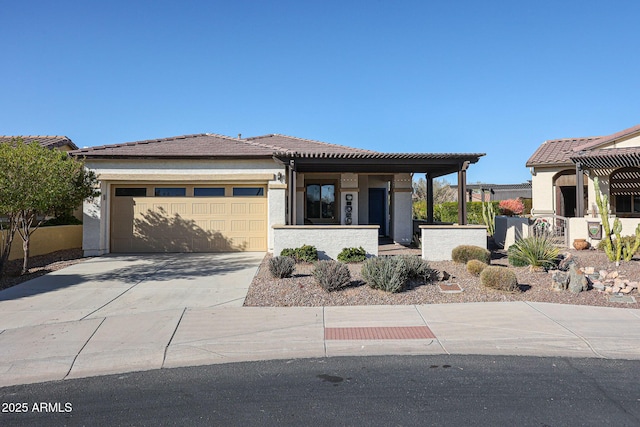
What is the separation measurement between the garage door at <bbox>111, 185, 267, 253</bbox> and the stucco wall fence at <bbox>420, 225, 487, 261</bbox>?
600 cm

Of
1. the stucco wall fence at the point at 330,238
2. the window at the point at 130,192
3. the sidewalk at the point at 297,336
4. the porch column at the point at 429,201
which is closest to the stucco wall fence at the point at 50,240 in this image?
the window at the point at 130,192

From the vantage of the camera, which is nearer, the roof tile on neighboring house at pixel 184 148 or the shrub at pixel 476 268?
the shrub at pixel 476 268

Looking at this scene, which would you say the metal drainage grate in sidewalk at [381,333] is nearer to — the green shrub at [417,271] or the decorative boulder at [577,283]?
the green shrub at [417,271]

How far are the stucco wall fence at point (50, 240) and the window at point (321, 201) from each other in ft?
31.3

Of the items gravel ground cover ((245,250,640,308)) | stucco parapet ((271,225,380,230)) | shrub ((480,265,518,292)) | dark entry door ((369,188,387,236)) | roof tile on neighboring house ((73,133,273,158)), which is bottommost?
gravel ground cover ((245,250,640,308))

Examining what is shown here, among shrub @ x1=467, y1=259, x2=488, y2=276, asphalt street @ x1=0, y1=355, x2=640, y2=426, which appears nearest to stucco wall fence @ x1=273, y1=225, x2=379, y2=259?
shrub @ x1=467, y1=259, x2=488, y2=276

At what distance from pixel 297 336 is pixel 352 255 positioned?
6.32 m

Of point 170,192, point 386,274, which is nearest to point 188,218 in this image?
point 170,192

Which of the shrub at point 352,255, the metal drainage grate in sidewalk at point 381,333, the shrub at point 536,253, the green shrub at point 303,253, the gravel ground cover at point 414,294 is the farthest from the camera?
the shrub at point 352,255

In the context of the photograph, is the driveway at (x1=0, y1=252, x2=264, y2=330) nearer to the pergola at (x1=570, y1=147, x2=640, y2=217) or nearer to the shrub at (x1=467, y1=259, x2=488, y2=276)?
the shrub at (x1=467, y1=259, x2=488, y2=276)

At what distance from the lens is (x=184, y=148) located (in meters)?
15.8

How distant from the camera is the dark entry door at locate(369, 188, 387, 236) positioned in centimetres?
1892

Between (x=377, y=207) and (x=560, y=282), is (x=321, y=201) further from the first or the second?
(x=560, y=282)

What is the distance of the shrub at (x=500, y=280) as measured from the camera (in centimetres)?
859
